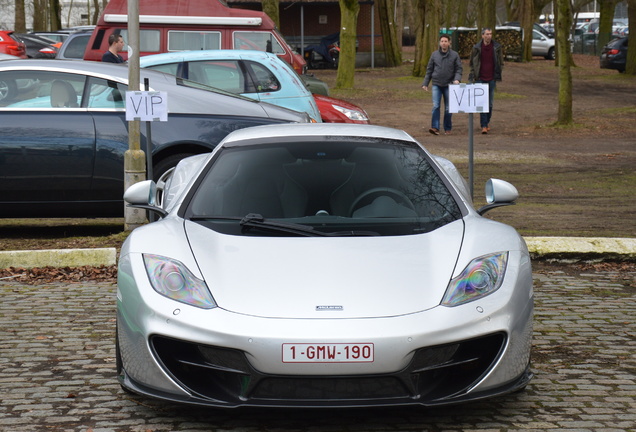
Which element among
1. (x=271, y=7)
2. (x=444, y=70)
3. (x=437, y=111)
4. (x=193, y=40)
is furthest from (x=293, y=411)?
(x=271, y=7)

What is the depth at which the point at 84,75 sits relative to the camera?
9922 millimetres

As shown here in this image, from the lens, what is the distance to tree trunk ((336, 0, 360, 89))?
101 feet

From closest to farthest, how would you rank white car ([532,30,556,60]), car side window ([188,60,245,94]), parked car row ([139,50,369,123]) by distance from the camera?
parked car row ([139,50,369,123]), car side window ([188,60,245,94]), white car ([532,30,556,60])

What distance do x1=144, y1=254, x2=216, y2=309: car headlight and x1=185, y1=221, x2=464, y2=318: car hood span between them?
0.05 m

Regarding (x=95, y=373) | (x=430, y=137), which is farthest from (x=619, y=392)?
(x=430, y=137)

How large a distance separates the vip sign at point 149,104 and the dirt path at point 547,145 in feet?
11.8

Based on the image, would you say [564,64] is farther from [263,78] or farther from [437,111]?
[263,78]

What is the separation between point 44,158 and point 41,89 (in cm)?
79

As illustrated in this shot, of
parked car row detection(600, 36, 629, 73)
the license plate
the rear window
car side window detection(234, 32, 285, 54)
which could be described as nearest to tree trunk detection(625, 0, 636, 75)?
parked car row detection(600, 36, 629, 73)

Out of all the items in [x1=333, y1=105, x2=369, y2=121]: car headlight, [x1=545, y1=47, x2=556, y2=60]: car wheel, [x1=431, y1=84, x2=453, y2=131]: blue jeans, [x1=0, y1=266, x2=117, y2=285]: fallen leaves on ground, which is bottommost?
[x1=545, y1=47, x2=556, y2=60]: car wheel

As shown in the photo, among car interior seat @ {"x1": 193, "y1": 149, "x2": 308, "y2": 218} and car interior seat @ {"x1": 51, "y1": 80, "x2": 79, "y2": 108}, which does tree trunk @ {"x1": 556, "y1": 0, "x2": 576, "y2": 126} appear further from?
car interior seat @ {"x1": 193, "y1": 149, "x2": 308, "y2": 218}

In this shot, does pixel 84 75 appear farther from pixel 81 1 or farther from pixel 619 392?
pixel 81 1

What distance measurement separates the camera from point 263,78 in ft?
45.5

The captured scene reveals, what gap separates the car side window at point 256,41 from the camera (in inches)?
805
